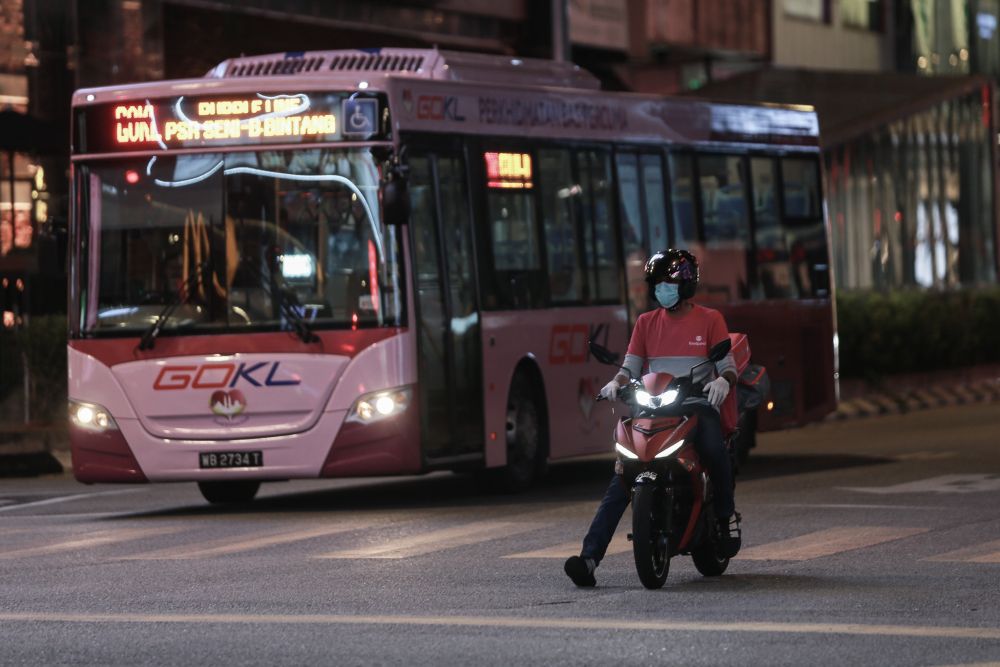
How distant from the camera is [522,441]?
18578 millimetres

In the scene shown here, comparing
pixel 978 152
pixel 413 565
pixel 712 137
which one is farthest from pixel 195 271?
pixel 978 152

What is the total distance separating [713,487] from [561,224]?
7.32m

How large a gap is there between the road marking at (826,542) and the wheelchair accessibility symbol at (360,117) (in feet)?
14.9

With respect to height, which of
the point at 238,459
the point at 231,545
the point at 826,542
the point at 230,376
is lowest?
the point at 826,542

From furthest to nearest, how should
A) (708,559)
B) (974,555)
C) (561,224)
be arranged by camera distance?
1. (561,224)
2. (974,555)
3. (708,559)

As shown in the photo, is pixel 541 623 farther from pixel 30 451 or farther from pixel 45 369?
pixel 45 369

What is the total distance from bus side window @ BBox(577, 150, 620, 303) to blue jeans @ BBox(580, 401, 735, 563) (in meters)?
7.52

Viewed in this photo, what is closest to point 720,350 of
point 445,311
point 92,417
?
point 445,311

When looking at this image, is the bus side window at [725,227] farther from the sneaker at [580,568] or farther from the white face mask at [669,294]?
the sneaker at [580,568]

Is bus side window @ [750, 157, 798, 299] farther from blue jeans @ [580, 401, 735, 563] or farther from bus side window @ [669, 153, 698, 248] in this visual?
blue jeans @ [580, 401, 735, 563]

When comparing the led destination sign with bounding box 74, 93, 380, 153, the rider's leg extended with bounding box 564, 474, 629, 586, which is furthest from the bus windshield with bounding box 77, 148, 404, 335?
the rider's leg extended with bounding box 564, 474, 629, 586

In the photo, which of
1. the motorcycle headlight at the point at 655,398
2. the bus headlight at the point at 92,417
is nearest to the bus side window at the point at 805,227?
the bus headlight at the point at 92,417

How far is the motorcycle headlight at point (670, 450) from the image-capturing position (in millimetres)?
11602

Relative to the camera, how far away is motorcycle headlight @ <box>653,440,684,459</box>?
11.6 meters
